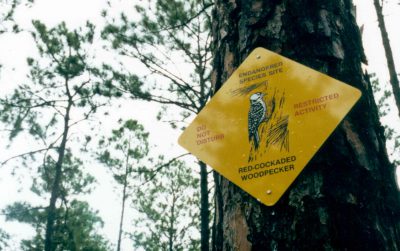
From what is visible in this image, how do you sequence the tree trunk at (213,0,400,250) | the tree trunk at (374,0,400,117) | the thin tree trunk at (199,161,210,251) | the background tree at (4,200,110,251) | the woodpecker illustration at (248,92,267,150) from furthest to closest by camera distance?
the background tree at (4,200,110,251)
the thin tree trunk at (199,161,210,251)
the tree trunk at (374,0,400,117)
the woodpecker illustration at (248,92,267,150)
the tree trunk at (213,0,400,250)

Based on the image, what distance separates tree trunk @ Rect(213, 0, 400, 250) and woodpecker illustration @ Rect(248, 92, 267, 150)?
0.11 meters

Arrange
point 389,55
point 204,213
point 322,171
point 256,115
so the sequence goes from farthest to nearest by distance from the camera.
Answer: point 204,213, point 389,55, point 256,115, point 322,171

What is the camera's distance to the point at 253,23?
87 cm

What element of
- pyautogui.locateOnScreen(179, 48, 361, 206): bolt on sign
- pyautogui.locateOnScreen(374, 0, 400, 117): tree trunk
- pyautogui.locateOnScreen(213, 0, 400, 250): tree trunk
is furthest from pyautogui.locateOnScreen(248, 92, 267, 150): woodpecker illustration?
pyautogui.locateOnScreen(374, 0, 400, 117): tree trunk

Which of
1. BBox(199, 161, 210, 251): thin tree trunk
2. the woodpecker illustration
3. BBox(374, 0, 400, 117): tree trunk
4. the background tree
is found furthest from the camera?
the background tree

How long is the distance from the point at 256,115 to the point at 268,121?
37mm

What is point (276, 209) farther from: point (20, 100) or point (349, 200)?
point (20, 100)

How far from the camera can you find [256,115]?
2.65 ft

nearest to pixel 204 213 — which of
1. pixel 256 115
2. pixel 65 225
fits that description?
pixel 65 225

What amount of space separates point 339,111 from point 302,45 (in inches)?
7.0

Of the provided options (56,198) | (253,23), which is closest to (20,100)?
(56,198)

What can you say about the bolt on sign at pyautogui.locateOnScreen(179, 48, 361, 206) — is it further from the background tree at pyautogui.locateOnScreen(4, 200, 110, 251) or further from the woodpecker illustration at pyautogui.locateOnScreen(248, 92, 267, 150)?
the background tree at pyautogui.locateOnScreen(4, 200, 110, 251)

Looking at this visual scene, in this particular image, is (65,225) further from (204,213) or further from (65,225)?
(204,213)

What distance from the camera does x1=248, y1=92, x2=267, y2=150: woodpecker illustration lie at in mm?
791
